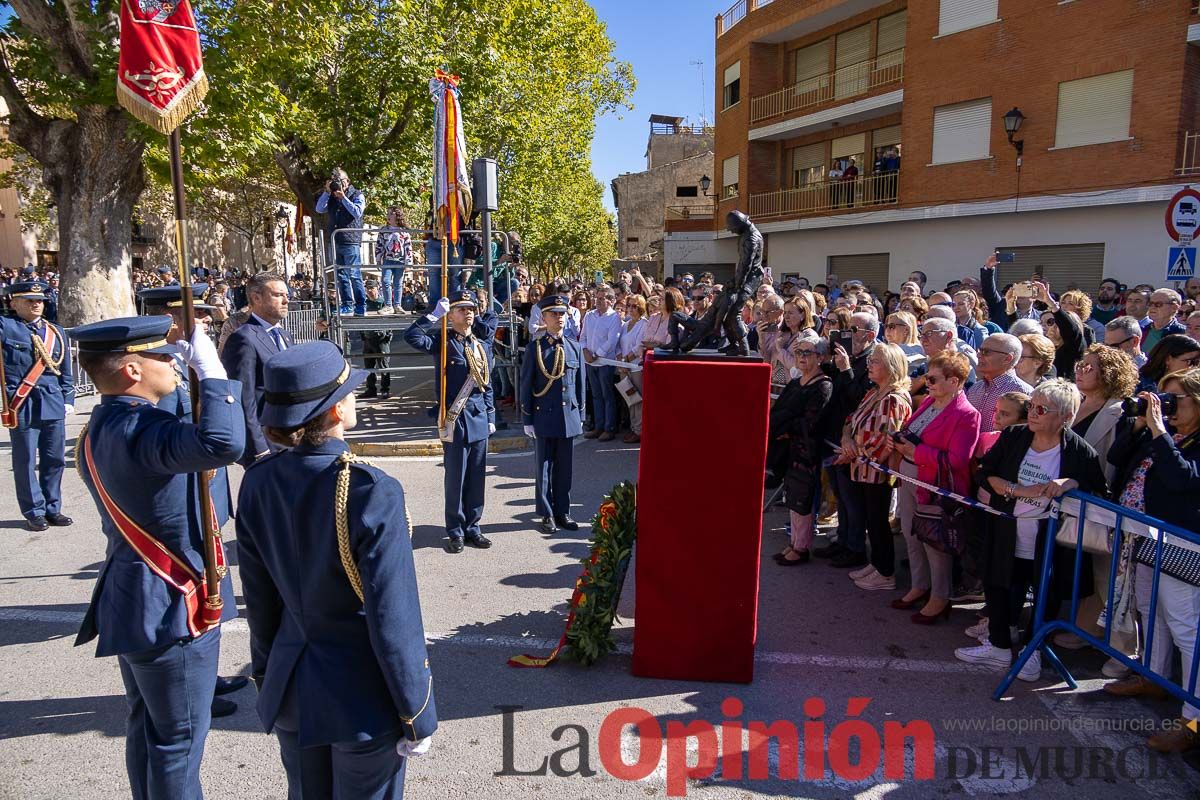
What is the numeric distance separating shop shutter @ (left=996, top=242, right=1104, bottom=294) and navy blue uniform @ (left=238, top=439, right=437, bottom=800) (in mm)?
19485

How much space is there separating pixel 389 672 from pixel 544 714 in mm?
1930

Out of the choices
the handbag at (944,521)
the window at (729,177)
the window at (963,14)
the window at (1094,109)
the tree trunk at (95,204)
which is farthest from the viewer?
the window at (729,177)

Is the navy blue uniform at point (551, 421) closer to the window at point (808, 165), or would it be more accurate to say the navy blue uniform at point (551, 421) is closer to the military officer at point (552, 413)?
the military officer at point (552, 413)

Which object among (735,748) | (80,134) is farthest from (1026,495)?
(80,134)

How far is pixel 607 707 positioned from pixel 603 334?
7.37 metres

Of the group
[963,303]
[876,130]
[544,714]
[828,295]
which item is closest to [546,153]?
Result: [876,130]

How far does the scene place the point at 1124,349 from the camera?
6012 millimetres

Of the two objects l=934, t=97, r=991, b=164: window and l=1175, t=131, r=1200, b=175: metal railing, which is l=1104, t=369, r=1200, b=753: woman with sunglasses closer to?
l=1175, t=131, r=1200, b=175: metal railing

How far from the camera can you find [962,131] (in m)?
20.6

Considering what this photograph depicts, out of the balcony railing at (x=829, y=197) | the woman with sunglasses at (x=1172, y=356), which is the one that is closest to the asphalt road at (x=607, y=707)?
the woman with sunglasses at (x=1172, y=356)

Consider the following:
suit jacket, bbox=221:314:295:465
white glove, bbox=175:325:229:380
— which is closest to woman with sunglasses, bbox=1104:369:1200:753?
white glove, bbox=175:325:229:380

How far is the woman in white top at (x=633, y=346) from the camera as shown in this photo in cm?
1000

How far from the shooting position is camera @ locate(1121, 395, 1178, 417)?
150 inches

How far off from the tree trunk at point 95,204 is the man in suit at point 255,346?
8.71 metres
